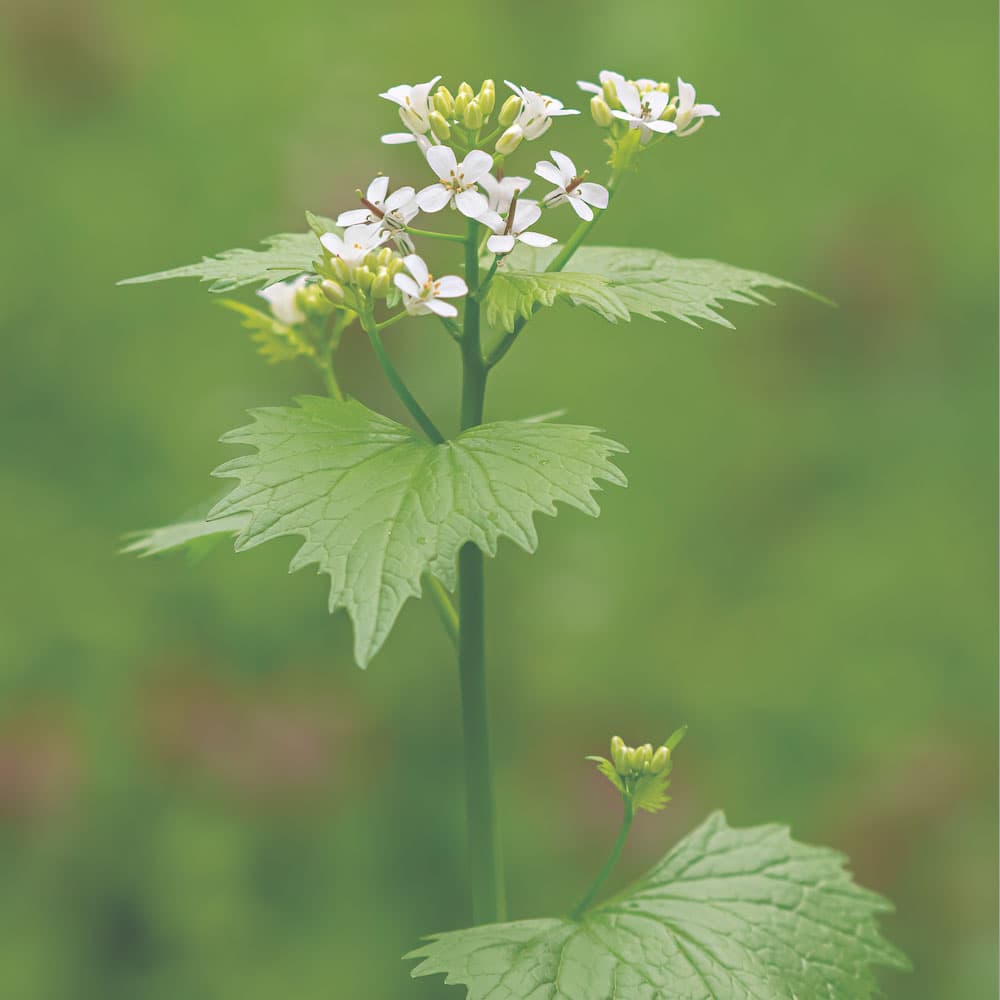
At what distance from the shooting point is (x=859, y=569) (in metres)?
4.09

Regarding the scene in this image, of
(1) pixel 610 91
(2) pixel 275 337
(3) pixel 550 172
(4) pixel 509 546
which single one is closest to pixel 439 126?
(3) pixel 550 172

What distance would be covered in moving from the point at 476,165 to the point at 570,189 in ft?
0.43

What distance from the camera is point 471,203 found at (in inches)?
53.1

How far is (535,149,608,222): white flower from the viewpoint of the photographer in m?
1.41

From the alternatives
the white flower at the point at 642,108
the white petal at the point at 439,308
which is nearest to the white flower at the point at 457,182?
the white petal at the point at 439,308

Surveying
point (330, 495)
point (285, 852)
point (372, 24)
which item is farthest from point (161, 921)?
point (372, 24)

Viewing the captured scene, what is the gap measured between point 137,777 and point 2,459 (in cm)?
111

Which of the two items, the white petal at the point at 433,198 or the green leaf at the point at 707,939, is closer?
the white petal at the point at 433,198

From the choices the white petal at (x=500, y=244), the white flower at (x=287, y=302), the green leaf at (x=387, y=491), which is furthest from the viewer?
the white flower at (x=287, y=302)

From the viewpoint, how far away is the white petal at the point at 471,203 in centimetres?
135

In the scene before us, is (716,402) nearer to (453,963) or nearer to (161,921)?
(161,921)

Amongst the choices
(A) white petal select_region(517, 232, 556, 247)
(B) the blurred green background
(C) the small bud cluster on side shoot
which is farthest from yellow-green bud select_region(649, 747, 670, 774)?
(B) the blurred green background

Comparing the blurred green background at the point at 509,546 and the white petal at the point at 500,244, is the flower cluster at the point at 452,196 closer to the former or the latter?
the white petal at the point at 500,244

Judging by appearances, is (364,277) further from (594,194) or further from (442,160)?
(594,194)
